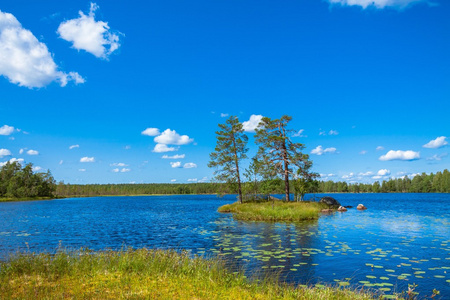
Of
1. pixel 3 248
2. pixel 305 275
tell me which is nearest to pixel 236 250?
pixel 305 275

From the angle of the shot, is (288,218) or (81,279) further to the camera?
(288,218)

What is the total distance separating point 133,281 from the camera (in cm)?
1088

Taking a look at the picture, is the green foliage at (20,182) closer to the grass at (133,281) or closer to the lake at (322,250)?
the lake at (322,250)

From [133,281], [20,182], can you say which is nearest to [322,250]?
[133,281]

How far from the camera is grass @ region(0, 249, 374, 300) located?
9.50 metres

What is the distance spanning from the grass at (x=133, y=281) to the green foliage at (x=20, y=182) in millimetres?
141395

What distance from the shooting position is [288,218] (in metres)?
36.9

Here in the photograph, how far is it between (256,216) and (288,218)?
4.06 meters

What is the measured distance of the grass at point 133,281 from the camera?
9.50m

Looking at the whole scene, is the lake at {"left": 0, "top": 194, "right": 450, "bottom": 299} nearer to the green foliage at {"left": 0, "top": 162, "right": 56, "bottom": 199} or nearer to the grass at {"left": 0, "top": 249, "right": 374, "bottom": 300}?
the grass at {"left": 0, "top": 249, "right": 374, "bottom": 300}

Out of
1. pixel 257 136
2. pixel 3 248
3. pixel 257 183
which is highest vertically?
pixel 257 136

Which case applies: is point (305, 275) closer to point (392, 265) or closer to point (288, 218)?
point (392, 265)

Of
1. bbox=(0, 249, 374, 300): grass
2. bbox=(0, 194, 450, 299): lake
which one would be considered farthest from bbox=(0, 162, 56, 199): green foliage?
bbox=(0, 249, 374, 300): grass

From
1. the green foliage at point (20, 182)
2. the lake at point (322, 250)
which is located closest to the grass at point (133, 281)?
the lake at point (322, 250)
